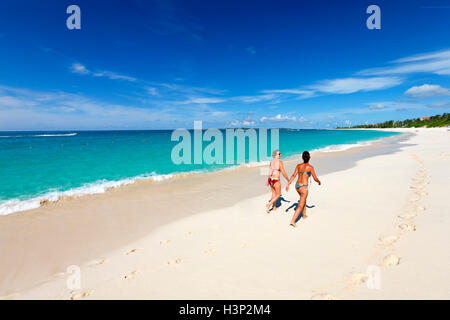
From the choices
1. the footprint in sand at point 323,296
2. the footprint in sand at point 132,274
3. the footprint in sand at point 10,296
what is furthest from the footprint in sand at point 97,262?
the footprint in sand at point 323,296

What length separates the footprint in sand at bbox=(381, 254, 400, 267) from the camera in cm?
424

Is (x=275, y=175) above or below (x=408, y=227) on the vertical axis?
above

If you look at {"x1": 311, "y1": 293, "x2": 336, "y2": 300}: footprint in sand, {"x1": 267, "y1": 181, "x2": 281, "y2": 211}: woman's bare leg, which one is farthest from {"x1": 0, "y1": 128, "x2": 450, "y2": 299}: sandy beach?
{"x1": 267, "y1": 181, "x2": 281, "y2": 211}: woman's bare leg

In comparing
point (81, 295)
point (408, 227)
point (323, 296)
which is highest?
point (408, 227)

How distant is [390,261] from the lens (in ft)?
14.2

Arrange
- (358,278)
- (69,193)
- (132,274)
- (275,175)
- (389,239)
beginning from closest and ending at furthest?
(358,278), (132,274), (389,239), (275,175), (69,193)

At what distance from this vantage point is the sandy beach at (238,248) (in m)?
3.89

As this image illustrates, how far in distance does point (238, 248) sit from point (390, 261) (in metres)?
3.29

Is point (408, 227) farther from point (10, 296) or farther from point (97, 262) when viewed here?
Result: point (10, 296)

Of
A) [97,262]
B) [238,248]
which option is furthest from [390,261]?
[97,262]

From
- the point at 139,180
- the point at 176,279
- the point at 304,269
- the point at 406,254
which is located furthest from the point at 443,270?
the point at 139,180

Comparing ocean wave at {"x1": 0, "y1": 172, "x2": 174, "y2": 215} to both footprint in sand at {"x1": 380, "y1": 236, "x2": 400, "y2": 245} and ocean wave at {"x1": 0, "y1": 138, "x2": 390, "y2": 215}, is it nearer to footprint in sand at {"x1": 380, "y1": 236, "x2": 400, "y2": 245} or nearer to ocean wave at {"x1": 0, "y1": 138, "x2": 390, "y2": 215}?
ocean wave at {"x1": 0, "y1": 138, "x2": 390, "y2": 215}

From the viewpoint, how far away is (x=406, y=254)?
15.0 ft
